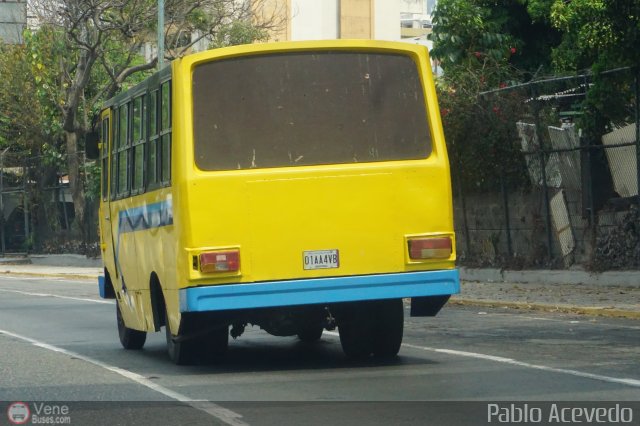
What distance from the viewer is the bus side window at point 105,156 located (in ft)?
51.7

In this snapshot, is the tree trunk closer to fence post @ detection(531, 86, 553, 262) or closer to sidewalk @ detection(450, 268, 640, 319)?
sidewalk @ detection(450, 268, 640, 319)

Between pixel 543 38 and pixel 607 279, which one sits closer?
pixel 607 279

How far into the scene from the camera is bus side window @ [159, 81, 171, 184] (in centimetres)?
1255

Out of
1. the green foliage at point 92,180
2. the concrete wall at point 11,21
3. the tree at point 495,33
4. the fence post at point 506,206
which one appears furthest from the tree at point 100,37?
the fence post at point 506,206

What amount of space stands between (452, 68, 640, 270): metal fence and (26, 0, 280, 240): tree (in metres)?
16.6

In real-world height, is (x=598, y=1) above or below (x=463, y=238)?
above

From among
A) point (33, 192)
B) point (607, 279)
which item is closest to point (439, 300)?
point (607, 279)

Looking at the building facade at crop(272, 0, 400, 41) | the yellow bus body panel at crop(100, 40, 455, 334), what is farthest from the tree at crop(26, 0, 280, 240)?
the yellow bus body panel at crop(100, 40, 455, 334)

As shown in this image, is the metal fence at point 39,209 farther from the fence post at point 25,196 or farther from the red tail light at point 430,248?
the red tail light at point 430,248

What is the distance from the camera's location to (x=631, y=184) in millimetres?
21797

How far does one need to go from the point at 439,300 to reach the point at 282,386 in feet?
6.78

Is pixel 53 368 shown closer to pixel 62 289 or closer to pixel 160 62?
pixel 62 289

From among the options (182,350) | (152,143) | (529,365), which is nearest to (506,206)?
(152,143)

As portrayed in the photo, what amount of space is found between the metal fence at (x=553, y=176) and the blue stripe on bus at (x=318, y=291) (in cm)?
1002
